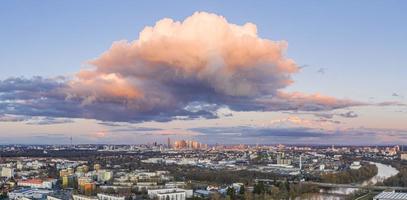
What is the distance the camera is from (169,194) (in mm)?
25812

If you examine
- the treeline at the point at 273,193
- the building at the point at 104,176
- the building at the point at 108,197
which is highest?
the building at the point at 104,176

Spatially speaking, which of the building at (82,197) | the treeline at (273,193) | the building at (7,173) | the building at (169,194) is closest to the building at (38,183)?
the building at (7,173)

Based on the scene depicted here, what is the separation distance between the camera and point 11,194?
86.9 ft

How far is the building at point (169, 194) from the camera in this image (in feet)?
83.8

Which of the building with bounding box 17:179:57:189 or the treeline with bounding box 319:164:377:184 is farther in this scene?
the treeline with bounding box 319:164:377:184

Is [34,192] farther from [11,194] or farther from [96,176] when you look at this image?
[96,176]

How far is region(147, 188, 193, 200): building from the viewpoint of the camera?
83.8 ft

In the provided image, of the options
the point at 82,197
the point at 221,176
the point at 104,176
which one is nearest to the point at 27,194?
the point at 82,197

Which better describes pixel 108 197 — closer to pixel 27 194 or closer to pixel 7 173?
pixel 27 194

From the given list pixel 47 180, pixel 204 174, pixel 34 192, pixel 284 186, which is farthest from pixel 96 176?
pixel 284 186

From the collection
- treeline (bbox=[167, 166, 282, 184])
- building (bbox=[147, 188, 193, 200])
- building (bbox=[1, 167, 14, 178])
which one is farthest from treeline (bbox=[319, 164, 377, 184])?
building (bbox=[1, 167, 14, 178])

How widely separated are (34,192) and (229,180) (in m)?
12.5

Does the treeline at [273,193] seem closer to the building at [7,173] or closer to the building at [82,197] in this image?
the building at [82,197]

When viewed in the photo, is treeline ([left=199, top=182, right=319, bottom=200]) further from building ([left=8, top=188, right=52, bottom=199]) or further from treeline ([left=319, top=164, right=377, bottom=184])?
building ([left=8, top=188, right=52, bottom=199])
